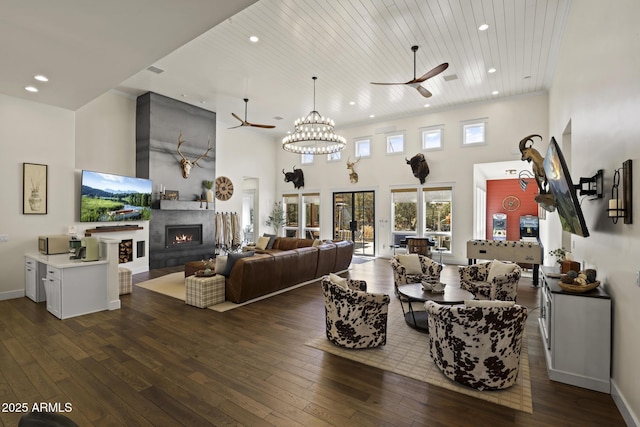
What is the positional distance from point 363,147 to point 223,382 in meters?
9.55

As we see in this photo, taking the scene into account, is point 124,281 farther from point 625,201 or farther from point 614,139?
point 614,139

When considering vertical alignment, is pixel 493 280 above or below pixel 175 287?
above

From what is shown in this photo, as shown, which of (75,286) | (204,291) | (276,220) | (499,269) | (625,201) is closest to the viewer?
(625,201)

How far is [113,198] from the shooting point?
24.1 feet

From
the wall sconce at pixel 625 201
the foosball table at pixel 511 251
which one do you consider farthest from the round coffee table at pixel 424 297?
the foosball table at pixel 511 251

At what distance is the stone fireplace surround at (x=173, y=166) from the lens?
8.19 m

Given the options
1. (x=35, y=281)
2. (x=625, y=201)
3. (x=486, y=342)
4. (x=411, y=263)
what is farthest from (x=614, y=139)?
(x=35, y=281)

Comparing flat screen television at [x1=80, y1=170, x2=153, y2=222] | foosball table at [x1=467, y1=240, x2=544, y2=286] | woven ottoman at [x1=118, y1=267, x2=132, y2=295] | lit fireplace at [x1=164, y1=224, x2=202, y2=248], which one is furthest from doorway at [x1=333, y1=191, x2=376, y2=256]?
woven ottoman at [x1=118, y1=267, x2=132, y2=295]

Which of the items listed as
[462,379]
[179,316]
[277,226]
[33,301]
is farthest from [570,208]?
[277,226]

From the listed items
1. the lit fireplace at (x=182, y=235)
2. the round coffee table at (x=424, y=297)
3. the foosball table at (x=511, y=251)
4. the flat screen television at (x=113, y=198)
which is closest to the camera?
the round coffee table at (x=424, y=297)

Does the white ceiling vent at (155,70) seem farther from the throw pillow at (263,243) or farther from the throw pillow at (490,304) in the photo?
the throw pillow at (490,304)

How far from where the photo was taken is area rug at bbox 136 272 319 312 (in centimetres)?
514

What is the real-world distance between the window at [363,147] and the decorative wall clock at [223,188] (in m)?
4.72

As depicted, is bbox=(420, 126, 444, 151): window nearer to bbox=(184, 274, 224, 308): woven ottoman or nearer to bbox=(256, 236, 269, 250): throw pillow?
bbox=(256, 236, 269, 250): throw pillow
